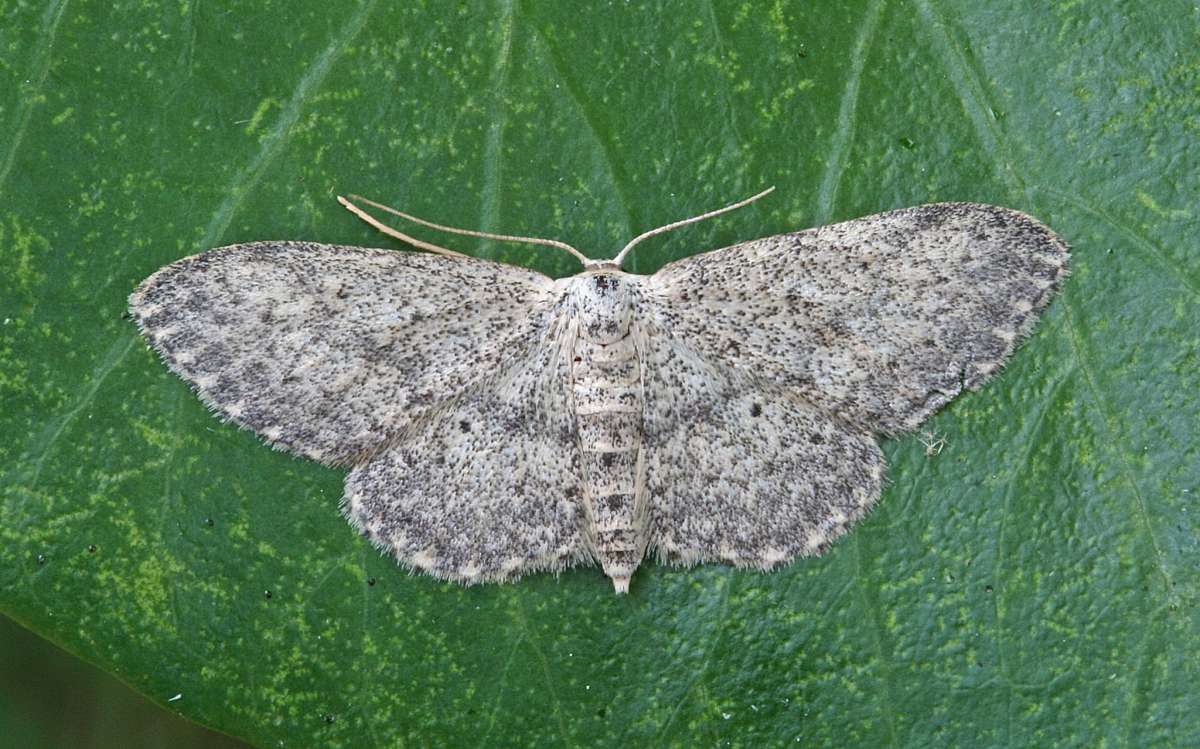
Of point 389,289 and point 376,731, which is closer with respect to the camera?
point 389,289

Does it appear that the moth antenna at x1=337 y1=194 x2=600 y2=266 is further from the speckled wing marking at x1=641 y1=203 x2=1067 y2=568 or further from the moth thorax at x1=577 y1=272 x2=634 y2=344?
the speckled wing marking at x1=641 y1=203 x2=1067 y2=568

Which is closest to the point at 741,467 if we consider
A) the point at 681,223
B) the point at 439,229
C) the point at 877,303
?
the point at 877,303

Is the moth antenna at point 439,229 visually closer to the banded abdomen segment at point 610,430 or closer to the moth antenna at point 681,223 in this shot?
the moth antenna at point 681,223

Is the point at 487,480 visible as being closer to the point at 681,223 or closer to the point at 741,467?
the point at 741,467

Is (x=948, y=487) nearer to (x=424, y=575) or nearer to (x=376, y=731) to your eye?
(x=424, y=575)

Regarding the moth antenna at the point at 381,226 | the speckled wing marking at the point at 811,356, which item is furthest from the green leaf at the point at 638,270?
the speckled wing marking at the point at 811,356

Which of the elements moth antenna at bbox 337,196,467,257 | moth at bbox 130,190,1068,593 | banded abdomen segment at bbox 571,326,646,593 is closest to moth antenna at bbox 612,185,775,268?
moth at bbox 130,190,1068,593

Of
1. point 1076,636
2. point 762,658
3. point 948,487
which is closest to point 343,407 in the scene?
point 762,658
